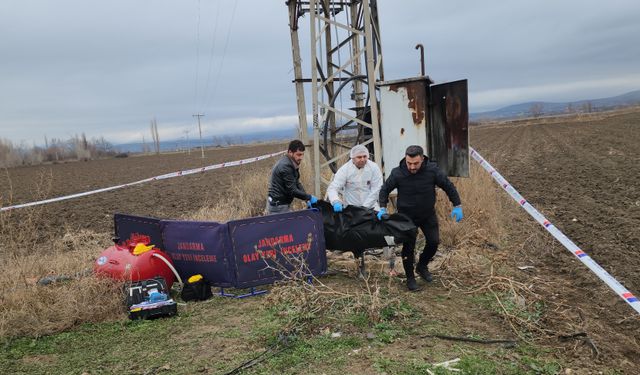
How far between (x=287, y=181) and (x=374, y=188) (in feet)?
4.06

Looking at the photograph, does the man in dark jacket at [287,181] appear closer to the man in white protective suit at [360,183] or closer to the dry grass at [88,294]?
the man in white protective suit at [360,183]

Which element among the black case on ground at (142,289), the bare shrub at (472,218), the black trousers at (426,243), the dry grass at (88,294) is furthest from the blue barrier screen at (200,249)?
the bare shrub at (472,218)

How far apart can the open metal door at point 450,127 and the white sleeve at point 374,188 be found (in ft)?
7.99

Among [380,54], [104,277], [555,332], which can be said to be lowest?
[555,332]

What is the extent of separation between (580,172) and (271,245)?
14.0 meters

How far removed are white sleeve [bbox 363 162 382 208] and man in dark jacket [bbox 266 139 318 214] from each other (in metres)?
0.77

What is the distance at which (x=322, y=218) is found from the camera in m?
6.39

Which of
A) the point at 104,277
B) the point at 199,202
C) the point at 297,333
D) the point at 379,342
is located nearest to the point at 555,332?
the point at 379,342

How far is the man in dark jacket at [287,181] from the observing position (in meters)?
6.78

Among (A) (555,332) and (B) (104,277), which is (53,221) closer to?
(B) (104,277)

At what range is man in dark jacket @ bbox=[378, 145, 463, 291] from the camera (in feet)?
19.5

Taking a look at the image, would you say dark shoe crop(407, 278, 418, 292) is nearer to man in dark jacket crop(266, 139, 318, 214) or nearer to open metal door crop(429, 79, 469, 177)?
man in dark jacket crop(266, 139, 318, 214)

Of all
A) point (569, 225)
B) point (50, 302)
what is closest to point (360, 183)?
point (50, 302)

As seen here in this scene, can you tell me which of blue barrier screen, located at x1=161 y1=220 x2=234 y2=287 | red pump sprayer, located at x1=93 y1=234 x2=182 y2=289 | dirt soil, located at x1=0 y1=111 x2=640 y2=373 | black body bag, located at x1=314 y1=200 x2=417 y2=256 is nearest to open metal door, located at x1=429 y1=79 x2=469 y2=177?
dirt soil, located at x1=0 y1=111 x2=640 y2=373
